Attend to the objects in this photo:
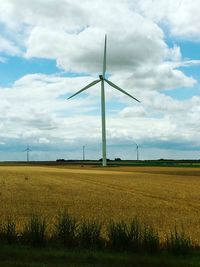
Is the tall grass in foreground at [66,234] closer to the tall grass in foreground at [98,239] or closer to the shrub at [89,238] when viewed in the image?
the tall grass in foreground at [98,239]

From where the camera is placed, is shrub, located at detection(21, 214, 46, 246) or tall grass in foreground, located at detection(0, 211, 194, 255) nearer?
tall grass in foreground, located at detection(0, 211, 194, 255)

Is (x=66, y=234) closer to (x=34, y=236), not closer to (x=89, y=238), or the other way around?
(x=89, y=238)

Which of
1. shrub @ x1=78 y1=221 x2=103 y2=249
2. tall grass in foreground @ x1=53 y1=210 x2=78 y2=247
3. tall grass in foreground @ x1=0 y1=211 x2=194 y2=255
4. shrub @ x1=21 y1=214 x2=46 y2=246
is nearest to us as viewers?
tall grass in foreground @ x1=0 y1=211 x2=194 y2=255

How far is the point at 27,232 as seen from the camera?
21859mm

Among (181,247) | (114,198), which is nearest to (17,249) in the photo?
(181,247)

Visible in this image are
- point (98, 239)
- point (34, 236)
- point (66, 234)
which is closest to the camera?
point (34, 236)

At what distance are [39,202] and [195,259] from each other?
83.1 feet

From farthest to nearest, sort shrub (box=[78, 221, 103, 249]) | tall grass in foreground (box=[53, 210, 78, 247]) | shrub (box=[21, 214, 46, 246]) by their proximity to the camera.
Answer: tall grass in foreground (box=[53, 210, 78, 247]) < shrub (box=[21, 214, 46, 246]) < shrub (box=[78, 221, 103, 249])

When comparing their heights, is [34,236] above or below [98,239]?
above

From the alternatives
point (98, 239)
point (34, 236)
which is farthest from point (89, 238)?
point (34, 236)

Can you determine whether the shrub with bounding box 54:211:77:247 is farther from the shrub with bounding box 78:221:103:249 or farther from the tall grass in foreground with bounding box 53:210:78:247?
the shrub with bounding box 78:221:103:249

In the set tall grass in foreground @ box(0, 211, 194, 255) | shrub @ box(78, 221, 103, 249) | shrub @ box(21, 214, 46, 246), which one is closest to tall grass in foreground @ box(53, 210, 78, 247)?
tall grass in foreground @ box(0, 211, 194, 255)


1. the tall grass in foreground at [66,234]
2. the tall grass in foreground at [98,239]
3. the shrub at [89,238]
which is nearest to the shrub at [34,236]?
the tall grass in foreground at [98,239]

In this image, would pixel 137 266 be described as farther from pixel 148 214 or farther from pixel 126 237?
pixel 148 214
